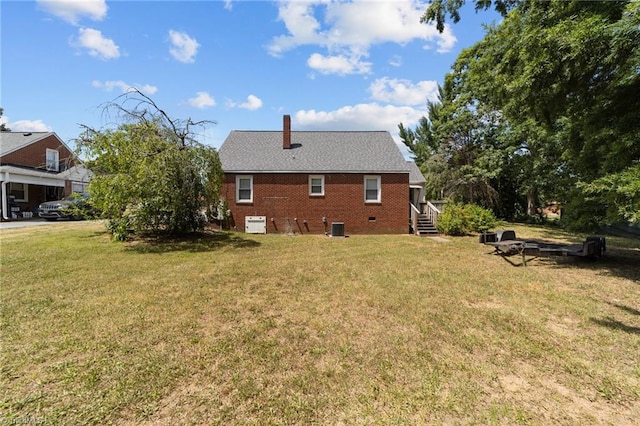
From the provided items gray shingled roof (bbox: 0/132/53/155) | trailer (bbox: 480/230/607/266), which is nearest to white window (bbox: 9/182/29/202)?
gray shingled roof (bbox: 0/132/53/155)

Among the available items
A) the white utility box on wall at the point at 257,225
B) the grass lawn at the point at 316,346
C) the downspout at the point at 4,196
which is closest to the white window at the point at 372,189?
the white utility box on wall at the point at 257,225

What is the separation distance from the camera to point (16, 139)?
21.8m

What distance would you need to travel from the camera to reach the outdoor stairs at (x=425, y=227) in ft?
50.2

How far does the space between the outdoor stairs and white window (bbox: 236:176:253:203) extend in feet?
28.7

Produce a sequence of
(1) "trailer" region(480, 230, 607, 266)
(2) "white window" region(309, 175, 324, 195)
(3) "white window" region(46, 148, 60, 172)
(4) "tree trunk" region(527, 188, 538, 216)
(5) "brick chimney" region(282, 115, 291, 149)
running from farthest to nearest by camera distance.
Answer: (4) "tree trunk" region(527, 188, 538, 216)
(3) "white window" region(46, 148, 60, 172)
(5) "brick chimney" region(282, 115, 291, 149)
(2) "white window" region(309, 175, 324, 195)
(1) "trailer" region(480, 230, 607, 266)

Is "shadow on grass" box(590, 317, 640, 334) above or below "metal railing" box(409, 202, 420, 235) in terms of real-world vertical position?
below

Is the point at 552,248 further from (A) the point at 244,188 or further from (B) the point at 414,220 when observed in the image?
(A) the point at 244,188

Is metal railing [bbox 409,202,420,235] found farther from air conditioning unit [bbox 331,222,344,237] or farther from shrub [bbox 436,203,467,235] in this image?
air conditioning unit [bbox 331,222,344,237]

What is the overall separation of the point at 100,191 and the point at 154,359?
29.3 feet

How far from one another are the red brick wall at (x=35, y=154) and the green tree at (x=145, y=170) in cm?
1281

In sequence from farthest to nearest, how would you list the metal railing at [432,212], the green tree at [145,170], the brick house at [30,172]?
the brick house at [30,172] < the metal railing at [432,212] < the green tree at [145,170]

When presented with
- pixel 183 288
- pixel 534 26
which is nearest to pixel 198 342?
pixel 183 288

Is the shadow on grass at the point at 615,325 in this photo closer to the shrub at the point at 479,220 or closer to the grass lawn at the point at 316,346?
the grass lawn at the point at 316,346

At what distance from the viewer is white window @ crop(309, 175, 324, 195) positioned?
50.2ft
